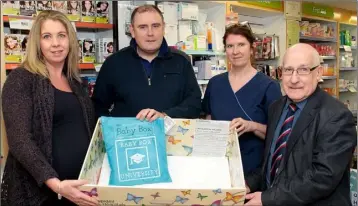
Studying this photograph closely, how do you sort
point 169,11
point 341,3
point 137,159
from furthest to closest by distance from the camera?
point 341,3, point 169,11, point 137,159

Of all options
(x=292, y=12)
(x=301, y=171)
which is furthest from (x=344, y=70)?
(x=301, y=171)

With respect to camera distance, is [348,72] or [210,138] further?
[348,72]

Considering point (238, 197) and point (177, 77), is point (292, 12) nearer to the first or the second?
point (177, 77)

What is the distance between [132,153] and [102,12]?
1935 mm

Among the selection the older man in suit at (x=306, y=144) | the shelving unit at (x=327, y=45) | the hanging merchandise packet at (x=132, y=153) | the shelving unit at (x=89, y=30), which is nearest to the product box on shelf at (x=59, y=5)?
the shelving unit at (x=89, y=30)

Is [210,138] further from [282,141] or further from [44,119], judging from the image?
[44,119]

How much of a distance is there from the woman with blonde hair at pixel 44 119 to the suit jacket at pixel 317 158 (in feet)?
3.20

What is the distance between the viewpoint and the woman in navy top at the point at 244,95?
2.30 m

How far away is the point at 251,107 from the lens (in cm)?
231

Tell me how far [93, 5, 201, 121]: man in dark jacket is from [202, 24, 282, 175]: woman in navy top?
0.17 metres

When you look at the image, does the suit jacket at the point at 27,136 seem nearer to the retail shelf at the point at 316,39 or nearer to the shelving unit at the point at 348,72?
the retail shelf at the point at 316,39

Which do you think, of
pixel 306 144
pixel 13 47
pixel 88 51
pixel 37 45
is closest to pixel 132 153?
pixel 37 45

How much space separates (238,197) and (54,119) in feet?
3.24

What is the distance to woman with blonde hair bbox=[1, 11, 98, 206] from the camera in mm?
1706
